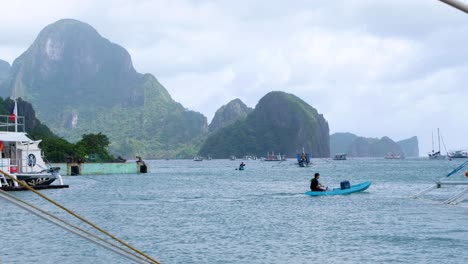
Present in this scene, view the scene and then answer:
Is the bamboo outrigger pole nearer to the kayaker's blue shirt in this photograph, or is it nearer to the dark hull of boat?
the kayaker's blue shirt

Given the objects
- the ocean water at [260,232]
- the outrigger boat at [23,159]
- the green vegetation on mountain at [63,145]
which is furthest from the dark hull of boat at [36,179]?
the green vegetation on mountain at [63,145]

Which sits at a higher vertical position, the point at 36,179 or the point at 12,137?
the point at 12,137

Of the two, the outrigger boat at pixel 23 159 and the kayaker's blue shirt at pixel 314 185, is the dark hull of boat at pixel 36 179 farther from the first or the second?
the kayaker's blue shirt at pixel 314 185

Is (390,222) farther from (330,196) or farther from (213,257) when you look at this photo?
(330,196)

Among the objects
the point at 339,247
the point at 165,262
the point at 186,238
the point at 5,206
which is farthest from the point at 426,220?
the point at 5,206

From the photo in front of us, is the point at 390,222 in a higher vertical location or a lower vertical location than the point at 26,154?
lower

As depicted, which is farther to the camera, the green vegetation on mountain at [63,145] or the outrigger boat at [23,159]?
the green vegetation on mountain at [63,145]

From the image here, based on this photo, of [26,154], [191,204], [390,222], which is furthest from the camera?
[26,154]

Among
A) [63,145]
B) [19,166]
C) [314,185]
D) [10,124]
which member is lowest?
[314,185]

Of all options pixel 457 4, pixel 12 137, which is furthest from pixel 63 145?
pixel 457 4

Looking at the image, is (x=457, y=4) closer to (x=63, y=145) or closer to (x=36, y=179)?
(x=36, y=179)

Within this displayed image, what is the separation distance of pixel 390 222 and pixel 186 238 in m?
13.2

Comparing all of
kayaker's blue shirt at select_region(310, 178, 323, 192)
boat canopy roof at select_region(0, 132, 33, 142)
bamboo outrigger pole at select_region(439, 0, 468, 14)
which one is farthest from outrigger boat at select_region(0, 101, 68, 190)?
bamboo outrigger pole at select_region(439, 0, 468, 14)

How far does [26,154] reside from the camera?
64.1 meters
